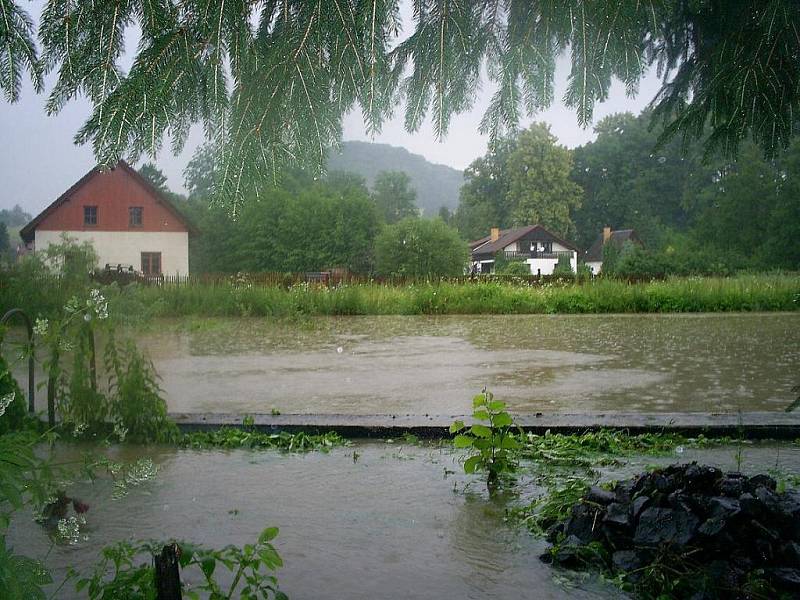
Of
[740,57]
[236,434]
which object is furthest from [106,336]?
[740,57]

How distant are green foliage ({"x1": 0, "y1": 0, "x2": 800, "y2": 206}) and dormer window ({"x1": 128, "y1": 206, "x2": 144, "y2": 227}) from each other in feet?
13.2

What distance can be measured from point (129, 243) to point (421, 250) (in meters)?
11.6

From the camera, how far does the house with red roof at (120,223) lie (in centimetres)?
573

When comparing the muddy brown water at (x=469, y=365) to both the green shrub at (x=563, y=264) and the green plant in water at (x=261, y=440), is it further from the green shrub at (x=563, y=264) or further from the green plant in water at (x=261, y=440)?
the green shrub at (x=563, y=264)

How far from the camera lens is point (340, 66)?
7.13ft

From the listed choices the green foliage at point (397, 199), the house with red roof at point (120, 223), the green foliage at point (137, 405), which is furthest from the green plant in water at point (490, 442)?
the green foliage at point (397, 199)

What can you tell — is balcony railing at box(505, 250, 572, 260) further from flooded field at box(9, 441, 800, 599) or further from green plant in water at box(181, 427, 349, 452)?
flooded field at box(9, 441, 800, 599)

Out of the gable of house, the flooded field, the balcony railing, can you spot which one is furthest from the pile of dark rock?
the balcony railing

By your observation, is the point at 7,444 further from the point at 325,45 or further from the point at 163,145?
the point at 325,45

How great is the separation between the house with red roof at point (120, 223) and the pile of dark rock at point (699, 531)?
4.35 metres

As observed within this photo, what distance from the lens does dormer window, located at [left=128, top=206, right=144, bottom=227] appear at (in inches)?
246

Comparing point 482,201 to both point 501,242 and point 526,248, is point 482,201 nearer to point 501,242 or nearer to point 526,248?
point 501,242

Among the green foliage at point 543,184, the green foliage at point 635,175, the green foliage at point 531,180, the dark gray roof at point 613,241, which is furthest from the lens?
the dark gray roof at point 613,241

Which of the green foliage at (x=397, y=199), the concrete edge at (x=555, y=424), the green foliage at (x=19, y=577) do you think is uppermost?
the green foliage at (x=397, y=199)
